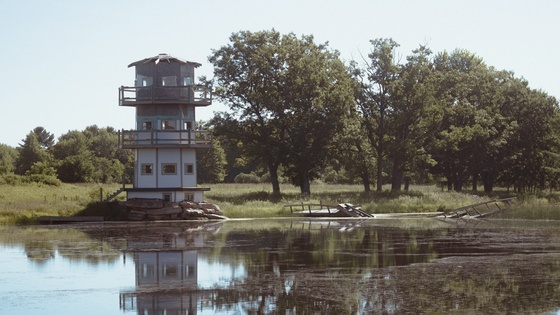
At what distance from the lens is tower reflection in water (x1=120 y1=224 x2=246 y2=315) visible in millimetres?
20594

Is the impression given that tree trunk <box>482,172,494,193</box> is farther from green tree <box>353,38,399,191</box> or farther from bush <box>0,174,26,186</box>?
bush <box>0,174,26,186</box>

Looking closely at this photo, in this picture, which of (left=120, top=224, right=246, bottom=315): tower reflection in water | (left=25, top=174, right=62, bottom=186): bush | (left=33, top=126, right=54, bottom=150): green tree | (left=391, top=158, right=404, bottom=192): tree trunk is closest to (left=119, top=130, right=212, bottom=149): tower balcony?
(left=25, top=174, right=62, bottom=186): bush

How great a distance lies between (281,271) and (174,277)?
130 inches

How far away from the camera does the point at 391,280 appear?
24.5 metres

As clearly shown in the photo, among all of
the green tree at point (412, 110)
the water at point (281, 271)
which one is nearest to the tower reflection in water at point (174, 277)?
the water at point (281, 271)

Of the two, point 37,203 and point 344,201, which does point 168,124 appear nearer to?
point 37,203

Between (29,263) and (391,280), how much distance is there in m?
12.5

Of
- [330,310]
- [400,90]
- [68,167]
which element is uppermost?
[400,90]

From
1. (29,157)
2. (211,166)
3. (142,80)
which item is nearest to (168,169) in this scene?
(142,80)

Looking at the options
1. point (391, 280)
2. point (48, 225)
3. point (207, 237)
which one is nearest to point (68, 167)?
point (48, 225)

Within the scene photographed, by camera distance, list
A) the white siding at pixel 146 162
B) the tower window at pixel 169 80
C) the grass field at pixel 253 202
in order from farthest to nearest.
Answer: the tower window at pixel 169 80, the white siding at pixel 146 162, the grass field at pixel 253 202

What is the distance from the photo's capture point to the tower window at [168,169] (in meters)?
56.3

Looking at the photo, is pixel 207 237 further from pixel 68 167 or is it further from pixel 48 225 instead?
pixel 68 167

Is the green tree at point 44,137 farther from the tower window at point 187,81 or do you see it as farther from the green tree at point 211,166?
the tower window at point 187,81
